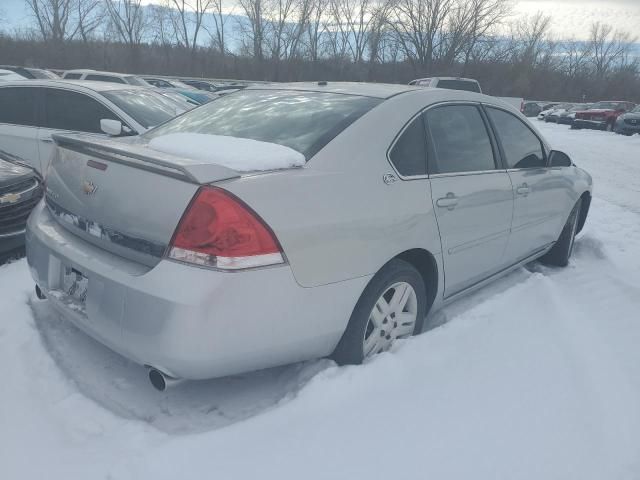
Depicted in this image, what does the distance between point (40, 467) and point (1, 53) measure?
4986cm

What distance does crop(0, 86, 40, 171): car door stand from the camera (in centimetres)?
600

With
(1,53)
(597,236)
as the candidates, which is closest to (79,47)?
(1,53)

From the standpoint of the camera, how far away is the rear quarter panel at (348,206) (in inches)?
87.7

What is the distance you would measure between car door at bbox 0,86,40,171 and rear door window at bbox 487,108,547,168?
16.2 ft

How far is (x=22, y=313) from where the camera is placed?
3.12 metres

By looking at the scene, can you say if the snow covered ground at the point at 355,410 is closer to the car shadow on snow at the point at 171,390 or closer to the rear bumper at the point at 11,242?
the car shadow on snow at the point at 171,390

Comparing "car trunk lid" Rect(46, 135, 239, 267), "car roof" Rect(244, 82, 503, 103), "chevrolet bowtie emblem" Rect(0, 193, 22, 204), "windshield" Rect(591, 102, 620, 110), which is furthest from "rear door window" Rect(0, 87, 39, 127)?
"windshield" Rect(591, 102, 620, 110)

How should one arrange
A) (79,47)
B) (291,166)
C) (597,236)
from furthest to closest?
(79,47), (597,236), (291,166)

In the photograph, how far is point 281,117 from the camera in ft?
9.78

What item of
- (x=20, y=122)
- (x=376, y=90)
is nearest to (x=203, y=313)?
(x=376, y=90)

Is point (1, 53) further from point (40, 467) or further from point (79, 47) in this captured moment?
point (40, 467)

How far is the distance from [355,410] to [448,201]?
1.33m

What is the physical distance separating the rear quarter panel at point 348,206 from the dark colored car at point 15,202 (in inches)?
111

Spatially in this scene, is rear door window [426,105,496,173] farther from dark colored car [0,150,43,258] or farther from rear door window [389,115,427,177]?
dark colored car [0,150,43,258]
